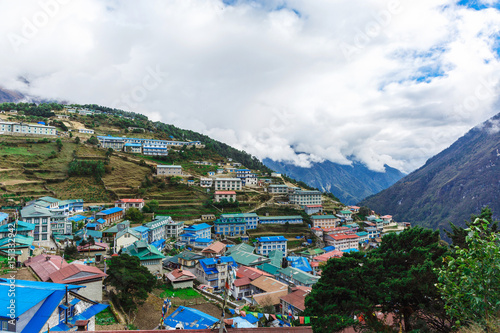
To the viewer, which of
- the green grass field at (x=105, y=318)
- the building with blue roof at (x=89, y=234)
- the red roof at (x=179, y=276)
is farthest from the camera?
the building with blue roof at (x=89, y=234)

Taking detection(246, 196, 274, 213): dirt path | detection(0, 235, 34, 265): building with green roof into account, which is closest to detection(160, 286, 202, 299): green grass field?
detection(0, 235, 34, 265): building with green roof

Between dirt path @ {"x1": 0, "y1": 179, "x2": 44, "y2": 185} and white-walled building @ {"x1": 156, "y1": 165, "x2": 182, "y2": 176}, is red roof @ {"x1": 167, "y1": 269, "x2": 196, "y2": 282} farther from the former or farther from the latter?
white-walled building @ {"x1": 156, "y1": 165, "x2": 182, "y2": 176}

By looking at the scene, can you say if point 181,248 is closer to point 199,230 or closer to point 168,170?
point 199,230

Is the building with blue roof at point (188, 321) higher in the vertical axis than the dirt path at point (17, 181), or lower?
lower

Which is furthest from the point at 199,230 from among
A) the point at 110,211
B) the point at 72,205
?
the point at 72,205

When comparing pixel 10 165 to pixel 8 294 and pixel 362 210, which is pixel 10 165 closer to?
pixel 8 294

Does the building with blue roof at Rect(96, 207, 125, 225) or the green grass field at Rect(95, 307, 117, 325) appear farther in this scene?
the building with blue roof at Rect(96, 207, 125, 225)

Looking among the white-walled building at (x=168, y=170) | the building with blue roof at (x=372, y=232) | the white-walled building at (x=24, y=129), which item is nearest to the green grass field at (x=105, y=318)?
the white-walled building at (x=168, y=170)

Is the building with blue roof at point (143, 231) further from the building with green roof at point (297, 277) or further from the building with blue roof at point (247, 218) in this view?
the building with green roof at point (297, 277)
